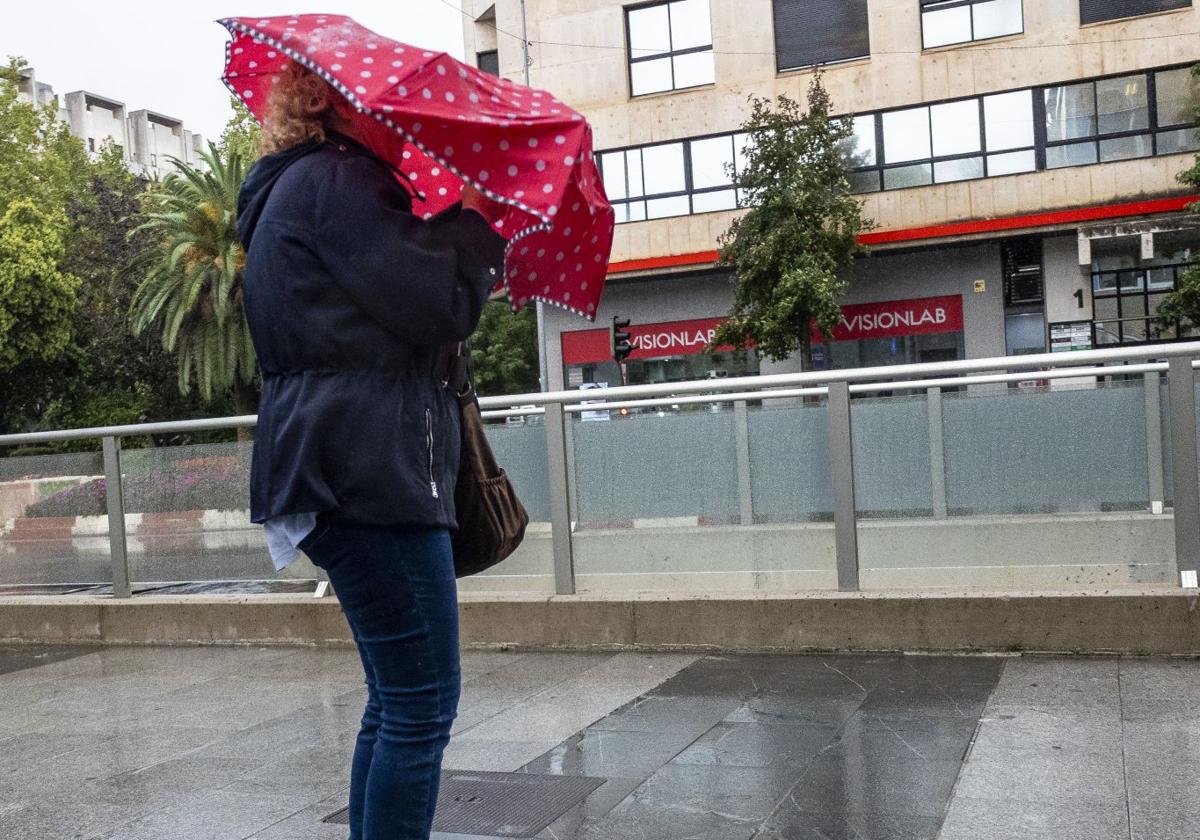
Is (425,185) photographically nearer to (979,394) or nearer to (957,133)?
(979,394)

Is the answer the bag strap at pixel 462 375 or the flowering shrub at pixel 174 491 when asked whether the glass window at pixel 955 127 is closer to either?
the flowering shrub at pixel 174 491

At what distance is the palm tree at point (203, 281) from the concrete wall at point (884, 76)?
8278 millimetres

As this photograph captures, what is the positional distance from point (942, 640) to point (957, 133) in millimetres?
23510

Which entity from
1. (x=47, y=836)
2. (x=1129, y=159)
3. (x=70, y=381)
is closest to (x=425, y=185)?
(x=47, y=836)

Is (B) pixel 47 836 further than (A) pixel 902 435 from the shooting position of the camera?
No

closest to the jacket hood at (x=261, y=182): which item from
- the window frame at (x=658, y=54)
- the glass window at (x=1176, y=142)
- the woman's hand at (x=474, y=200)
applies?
the woman's hand at (x=474, y=200)

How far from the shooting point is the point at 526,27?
31.5 m

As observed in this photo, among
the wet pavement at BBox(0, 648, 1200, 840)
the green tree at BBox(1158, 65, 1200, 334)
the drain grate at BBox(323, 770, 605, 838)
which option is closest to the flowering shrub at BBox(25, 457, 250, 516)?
the wet pavement at BBox(0, 648, 1200, 840)

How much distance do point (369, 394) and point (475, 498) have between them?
16.5 inches

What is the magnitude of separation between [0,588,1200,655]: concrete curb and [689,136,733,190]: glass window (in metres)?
23.5

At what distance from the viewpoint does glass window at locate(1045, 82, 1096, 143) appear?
2605 centimetres

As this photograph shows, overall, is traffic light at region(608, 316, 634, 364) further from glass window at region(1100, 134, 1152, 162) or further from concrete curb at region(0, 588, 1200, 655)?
concrete curb at region(0, 588, 1200, 655)

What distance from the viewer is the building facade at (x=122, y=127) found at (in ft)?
304

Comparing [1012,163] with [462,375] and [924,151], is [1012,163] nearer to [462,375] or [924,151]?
[924,151]
